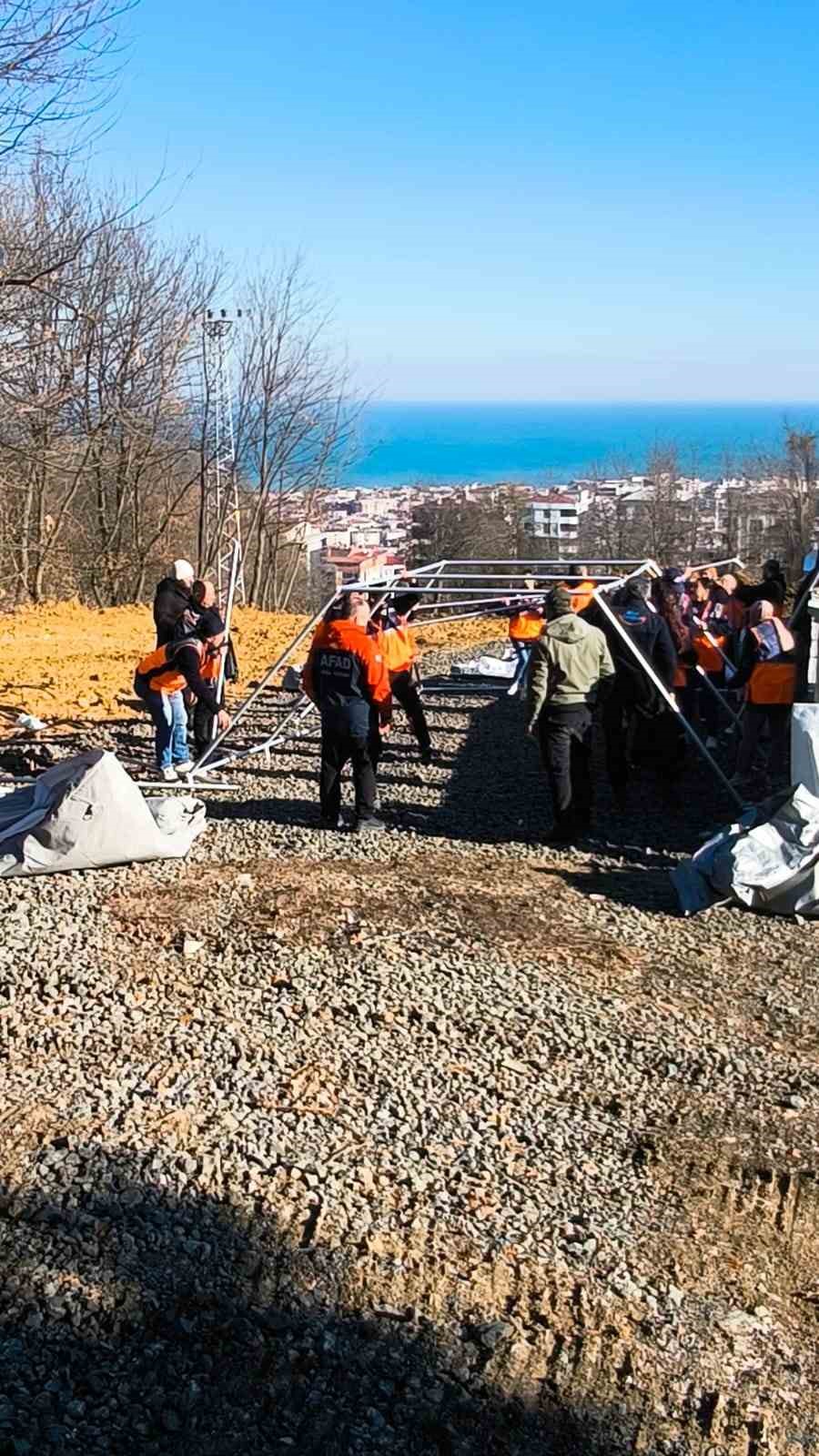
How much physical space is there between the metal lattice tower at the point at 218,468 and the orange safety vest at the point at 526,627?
4.83m

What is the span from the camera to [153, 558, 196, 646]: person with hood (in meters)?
11.4

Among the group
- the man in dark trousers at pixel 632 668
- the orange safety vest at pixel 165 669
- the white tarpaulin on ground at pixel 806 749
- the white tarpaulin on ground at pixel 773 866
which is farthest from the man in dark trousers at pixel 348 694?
the white tarpaulin on ground at pixel 806 749

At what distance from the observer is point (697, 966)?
777 centimetres

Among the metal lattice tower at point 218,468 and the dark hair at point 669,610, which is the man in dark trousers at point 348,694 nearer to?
the dark hair at point 669,610

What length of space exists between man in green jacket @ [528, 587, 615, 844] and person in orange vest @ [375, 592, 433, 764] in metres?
2.30

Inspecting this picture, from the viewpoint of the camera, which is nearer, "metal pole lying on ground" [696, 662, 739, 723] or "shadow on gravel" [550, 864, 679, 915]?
"shadow on gravel" [550, 864, 679, 915]

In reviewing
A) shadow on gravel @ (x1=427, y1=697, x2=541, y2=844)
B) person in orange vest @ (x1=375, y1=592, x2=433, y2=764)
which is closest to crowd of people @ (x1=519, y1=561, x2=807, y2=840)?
shadow on gravel @ (x1=427, y1=697, x2=541, y2=844)

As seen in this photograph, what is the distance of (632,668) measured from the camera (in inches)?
429

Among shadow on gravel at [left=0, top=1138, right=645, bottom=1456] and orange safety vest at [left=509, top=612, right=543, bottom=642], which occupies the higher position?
orange safety vest at [left=509, top=612, right=543, bottom=642]

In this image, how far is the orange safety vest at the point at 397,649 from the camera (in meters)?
12.2

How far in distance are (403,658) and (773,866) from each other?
4868mm

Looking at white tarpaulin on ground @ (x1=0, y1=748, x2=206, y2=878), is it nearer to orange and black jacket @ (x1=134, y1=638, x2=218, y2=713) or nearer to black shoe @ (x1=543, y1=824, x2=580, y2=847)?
orange and black jacket @ (x1=134, y1=638, x2=218, y2=713)

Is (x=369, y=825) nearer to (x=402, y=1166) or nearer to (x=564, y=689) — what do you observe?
(x=564, y=689)

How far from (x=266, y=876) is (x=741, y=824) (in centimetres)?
314
